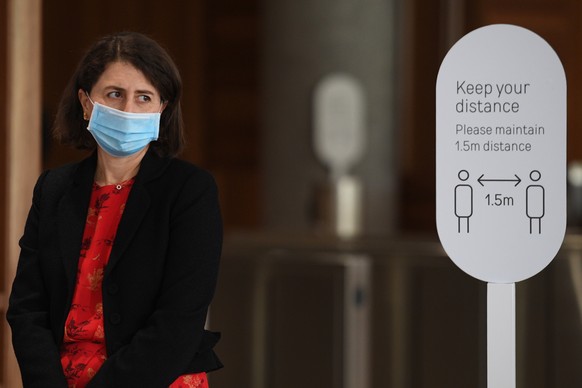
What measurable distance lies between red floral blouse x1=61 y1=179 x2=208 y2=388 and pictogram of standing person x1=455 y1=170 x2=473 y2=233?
2.42 ft

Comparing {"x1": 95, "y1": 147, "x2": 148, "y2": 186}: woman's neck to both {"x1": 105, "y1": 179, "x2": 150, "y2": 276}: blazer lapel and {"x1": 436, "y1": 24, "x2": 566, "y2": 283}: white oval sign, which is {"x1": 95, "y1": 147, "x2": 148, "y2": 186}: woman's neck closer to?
{"x1": 105, "y1": 179, "x2": 150, "y2": 276}: blazer lapel

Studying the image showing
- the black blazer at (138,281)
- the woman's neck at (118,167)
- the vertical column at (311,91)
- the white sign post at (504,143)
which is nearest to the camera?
the black blazer at (138,281)

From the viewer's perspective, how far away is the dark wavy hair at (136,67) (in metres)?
1.82

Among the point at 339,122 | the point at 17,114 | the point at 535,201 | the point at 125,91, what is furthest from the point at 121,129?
the point at 339,122

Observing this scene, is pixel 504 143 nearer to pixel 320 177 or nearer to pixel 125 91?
pixel 125 91

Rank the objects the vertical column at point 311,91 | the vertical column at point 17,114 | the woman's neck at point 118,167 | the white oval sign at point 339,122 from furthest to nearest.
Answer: the vertical column at point 311,91 < the white oval sign at point 339,122 < the vertical column at point 17,114 < the woman's neck at point 118,167

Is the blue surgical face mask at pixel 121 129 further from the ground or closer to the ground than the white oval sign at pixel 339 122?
closer to the ground

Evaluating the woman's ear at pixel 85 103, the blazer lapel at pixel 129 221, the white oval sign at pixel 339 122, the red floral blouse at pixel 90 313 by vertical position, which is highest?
the white oval sign at pixel 339 122

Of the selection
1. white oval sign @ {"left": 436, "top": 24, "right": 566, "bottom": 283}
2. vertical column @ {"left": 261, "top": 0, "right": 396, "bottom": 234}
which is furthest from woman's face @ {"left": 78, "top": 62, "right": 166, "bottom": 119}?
vertical column @ {"left": 261, "top": 0, "right": 396, "bottom": 234}

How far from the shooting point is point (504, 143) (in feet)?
7.46

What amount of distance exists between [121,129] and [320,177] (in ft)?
16.5

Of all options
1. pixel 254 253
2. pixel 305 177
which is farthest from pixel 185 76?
pixel 254 253

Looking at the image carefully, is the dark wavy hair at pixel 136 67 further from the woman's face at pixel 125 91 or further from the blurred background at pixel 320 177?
the blurred background at pixel 320 177

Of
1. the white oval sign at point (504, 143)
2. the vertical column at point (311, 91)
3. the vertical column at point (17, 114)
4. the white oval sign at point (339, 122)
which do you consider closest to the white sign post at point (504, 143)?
the white oval sign at point (504, 143)
